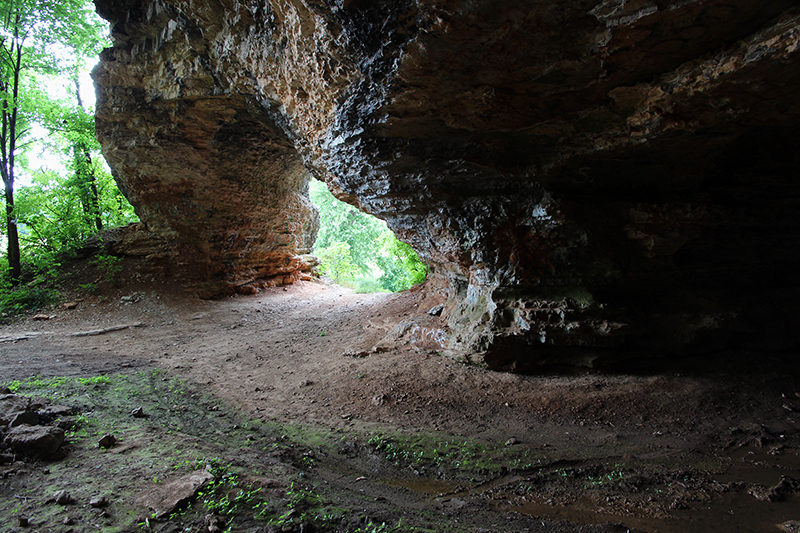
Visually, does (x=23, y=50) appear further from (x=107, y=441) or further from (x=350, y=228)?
(x=350, y=228)

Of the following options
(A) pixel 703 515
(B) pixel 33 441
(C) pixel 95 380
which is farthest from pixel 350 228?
(A) pixel 703 515

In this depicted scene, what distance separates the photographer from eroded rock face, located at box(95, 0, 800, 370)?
10.4 feet

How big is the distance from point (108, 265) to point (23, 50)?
605 centimetres

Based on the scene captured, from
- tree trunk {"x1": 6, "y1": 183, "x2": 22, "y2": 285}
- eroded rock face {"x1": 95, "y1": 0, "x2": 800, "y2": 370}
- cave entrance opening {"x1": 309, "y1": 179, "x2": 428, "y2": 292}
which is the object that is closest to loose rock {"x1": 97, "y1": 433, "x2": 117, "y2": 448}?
eroded rock face {"x1": 95, "y1": 0, "x2": 800, "y2": 370}

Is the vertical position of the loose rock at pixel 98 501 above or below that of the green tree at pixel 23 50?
below

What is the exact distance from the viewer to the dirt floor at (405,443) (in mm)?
2545

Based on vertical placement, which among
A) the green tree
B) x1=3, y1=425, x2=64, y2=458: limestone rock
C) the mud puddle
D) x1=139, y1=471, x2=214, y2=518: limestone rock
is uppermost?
the green tree

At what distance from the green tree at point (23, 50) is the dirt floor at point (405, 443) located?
6.34 meters

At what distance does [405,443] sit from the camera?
12.8 feet

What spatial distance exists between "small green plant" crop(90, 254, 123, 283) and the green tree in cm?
189

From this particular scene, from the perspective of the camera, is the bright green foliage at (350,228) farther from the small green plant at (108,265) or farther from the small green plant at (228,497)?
the small green plant at (228,497)

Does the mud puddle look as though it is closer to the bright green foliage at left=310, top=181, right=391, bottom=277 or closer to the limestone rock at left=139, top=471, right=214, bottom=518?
the limestone rock at left=139, top=471, right=214, bottom=518

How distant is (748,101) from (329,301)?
32.5ft

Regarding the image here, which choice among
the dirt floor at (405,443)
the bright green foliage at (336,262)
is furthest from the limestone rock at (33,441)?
the bright green foliage at (336,262)
